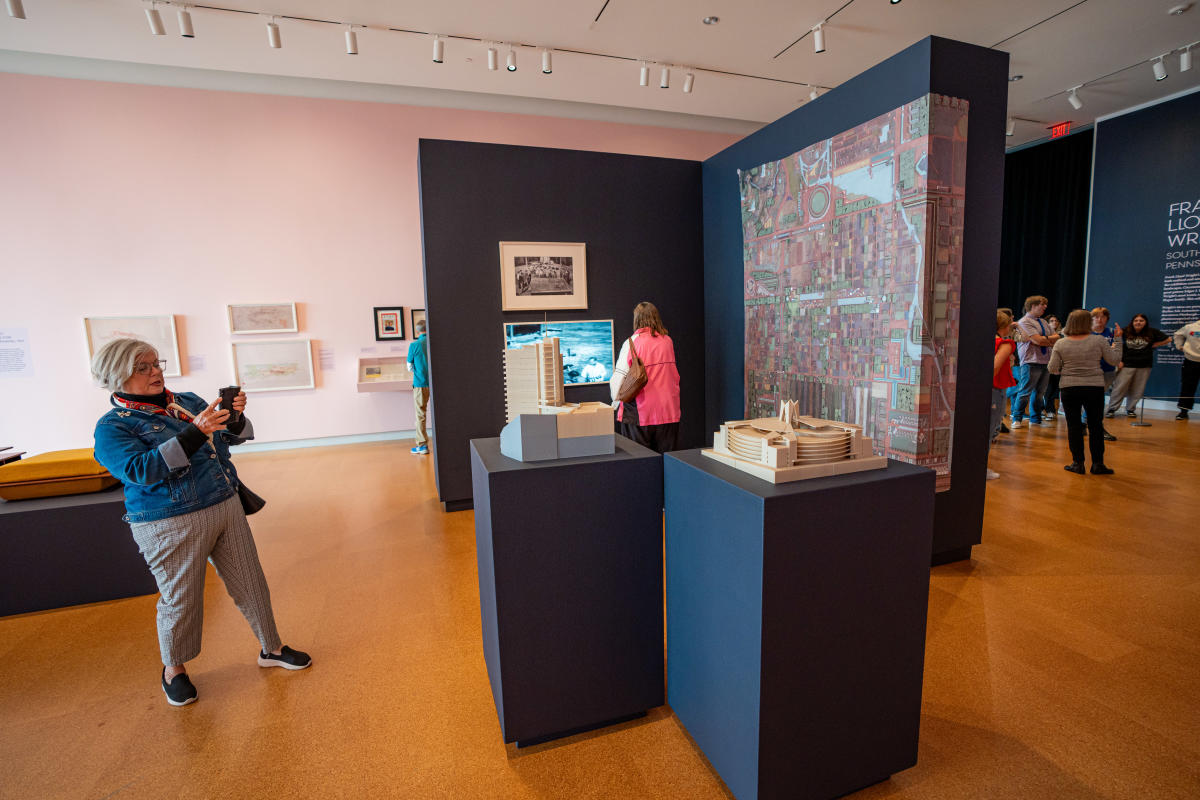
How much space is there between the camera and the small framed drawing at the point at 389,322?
24.4 ft

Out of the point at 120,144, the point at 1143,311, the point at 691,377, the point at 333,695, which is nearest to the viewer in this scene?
the point at 333,695

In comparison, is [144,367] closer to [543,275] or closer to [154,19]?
[543,275]

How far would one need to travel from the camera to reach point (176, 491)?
7.08ft

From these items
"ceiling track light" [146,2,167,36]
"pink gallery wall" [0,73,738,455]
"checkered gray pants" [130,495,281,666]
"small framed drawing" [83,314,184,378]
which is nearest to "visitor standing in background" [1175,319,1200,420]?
"pink gallery wall" [0,73,738,455]

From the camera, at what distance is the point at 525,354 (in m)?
2.07

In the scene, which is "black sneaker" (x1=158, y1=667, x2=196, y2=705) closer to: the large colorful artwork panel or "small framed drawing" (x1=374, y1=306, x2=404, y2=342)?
the large colorful artwork panel

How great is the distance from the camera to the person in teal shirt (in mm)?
6645

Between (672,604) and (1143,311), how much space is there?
10.4 metres

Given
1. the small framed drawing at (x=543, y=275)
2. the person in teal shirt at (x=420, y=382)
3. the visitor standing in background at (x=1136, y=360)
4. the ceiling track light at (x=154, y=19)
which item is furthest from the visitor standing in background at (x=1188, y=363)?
the ceiling track light at (x=154, y=19)

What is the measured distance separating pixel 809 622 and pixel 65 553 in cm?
411


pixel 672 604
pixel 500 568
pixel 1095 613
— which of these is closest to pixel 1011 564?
pixel 1095 613

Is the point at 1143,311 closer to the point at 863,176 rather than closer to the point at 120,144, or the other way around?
the point at 863,176

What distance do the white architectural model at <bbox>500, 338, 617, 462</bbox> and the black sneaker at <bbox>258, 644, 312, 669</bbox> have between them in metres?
1.55

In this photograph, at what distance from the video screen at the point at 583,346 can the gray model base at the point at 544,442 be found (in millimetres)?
2915
